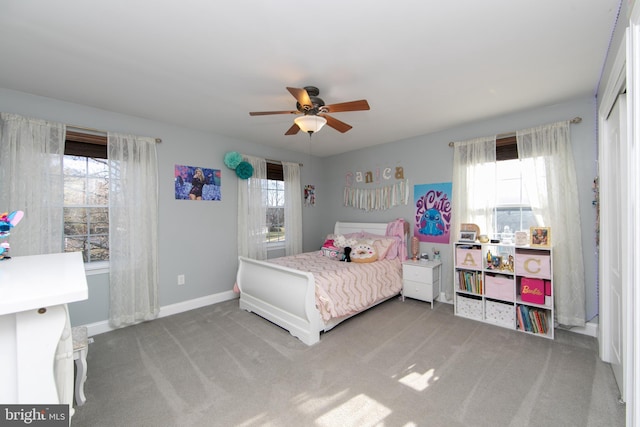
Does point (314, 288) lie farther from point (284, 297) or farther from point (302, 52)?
point (302, 52)

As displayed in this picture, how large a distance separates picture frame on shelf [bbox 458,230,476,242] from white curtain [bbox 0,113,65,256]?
450 centimetres

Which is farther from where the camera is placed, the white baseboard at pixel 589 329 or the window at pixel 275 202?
the window at pixel 275 202

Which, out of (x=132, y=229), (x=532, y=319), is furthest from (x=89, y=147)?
(x=532, y=319)

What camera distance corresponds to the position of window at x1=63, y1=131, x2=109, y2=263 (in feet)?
9.56

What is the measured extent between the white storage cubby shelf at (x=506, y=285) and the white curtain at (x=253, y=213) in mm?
2825

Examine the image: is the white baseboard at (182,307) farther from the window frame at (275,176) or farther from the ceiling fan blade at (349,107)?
the ceiling fan blade at (349,107)

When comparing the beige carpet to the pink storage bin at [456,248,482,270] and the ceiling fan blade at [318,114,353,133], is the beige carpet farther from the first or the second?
the ceiling fan blade at [318,114,353,133]

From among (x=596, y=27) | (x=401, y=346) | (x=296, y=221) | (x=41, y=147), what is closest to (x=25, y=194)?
(x=41, y=147)

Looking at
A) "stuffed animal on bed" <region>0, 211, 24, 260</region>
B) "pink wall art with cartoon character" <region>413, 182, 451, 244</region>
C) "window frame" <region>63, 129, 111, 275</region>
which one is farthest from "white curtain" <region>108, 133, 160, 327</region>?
"pink wall art with cartoon character" <region>413, 182, 451, 244</region>

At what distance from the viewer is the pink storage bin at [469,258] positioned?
324cm

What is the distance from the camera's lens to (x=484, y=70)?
2279 mm

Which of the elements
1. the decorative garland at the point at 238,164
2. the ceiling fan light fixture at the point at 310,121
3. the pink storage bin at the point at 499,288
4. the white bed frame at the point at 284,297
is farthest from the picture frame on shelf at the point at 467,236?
the decorative garland at the point at 238,164

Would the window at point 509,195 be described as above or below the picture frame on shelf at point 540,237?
above

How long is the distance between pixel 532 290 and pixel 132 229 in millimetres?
4537
